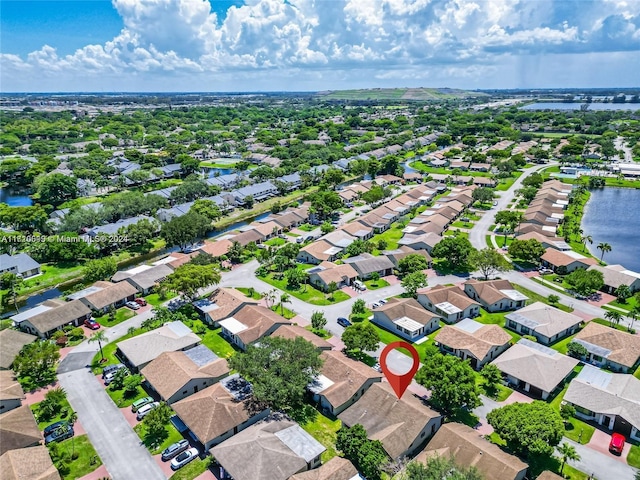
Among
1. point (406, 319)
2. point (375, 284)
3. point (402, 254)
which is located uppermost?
point (406, 319)

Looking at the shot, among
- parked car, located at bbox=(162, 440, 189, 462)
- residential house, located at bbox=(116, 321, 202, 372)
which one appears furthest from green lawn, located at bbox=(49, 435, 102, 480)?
residential house, located at bbox=(116, 321, 202, 372)

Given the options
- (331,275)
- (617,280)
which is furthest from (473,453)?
(617,280)

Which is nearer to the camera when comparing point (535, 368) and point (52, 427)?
point (52, 427)

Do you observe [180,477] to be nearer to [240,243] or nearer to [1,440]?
[1,440]

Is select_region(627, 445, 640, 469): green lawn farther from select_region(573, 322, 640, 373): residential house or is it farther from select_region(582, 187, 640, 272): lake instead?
select_region(582, 187, 640, 272): lake

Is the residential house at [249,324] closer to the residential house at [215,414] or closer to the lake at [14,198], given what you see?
the residential house at [215,414]

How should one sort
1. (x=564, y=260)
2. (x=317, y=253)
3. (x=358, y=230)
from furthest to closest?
(x=358, y=230), (x=317, y=253), (x=564, y=260)

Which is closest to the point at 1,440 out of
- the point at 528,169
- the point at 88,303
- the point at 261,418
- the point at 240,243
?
the point at 261,418

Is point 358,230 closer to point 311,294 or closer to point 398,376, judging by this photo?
point 311,294
